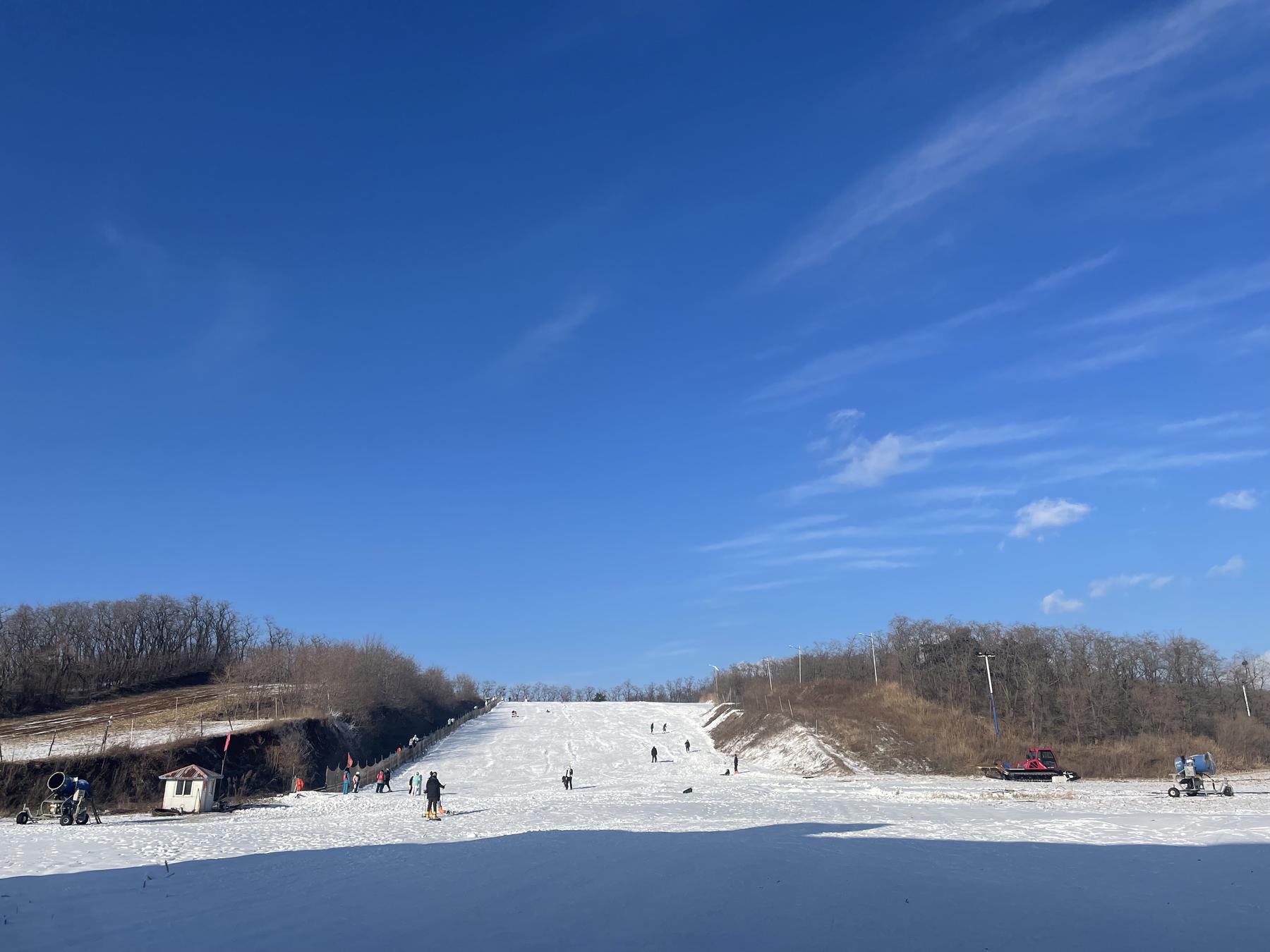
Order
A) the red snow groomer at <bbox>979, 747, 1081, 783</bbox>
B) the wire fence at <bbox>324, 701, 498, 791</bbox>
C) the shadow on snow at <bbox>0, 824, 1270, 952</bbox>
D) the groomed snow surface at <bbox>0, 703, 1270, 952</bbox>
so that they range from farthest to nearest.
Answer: the red snow groomer at <bbox>979, 747, 1081, 783</bbox>
the wire fence at <bbox>324, 701, 498, 791</bbox>
the groomed snow surface at <bbox>0, 703, 1270, 952</bbox>
the shadow on snow at <bbox>0, 824, 1270, 952</bbox>

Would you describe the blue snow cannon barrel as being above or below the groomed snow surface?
above

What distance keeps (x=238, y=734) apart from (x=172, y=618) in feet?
259

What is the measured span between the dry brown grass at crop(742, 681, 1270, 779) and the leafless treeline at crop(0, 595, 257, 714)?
63958 mm

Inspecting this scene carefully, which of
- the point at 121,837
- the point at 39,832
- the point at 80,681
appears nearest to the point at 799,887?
the point at 121,837

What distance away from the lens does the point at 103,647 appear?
340 ft

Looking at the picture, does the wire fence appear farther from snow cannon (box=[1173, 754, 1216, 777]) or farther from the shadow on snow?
snow cannon (box=[1173, 754, 1216, 777])

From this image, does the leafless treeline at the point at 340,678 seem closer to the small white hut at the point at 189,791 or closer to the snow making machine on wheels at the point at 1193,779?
the small white hut at the point at 189,791

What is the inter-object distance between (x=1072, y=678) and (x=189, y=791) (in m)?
75.1

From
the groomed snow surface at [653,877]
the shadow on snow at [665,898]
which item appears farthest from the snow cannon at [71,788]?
the shadow on snow at [665,898]

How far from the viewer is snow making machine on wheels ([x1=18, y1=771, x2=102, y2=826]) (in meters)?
26.3

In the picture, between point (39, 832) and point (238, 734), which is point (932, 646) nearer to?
point (238, 734)

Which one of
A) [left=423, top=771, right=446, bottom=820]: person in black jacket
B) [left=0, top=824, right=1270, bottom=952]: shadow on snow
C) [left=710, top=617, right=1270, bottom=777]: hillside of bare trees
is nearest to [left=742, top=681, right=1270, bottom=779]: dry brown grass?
[left=710, top=617, right=1270, bottom=777]: hillside of bare trees

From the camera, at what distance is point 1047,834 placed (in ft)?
75.6

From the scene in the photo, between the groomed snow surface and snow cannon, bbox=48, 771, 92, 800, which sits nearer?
the groomed snow surface
